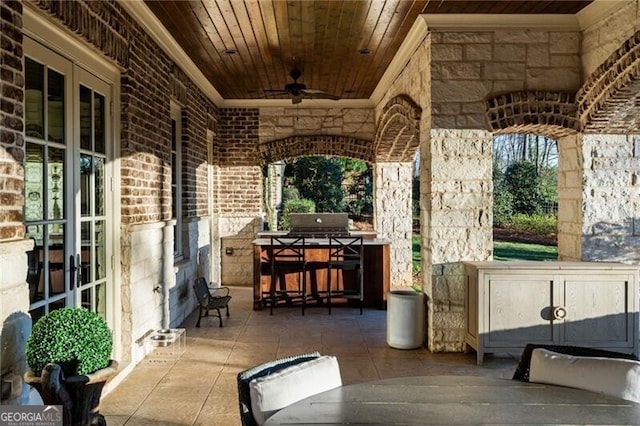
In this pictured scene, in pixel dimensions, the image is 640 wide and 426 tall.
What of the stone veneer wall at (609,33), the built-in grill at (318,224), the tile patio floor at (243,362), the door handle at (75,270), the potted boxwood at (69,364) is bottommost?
the tile patio floor at (243,362)

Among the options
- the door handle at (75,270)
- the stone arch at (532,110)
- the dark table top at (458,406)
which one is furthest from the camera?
the stone arch at (532,110)

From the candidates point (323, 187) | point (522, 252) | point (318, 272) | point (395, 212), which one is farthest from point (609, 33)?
point (323, 187)

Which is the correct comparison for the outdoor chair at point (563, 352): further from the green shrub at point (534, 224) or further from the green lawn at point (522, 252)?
the green shrub at point (534, 224)

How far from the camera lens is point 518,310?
487 centimetres

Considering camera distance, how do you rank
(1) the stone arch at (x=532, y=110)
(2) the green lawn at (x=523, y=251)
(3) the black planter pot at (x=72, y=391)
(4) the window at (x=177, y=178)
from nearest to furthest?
(3) the black planter pot at (x=72, y=391)
(1) the stone arch at (x=532, y=110)
(4) the window at (x=177, y=178)
(2) the green lawn at (x=523, y=251)

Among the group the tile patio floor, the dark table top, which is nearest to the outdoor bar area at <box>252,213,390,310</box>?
the tile patio floor

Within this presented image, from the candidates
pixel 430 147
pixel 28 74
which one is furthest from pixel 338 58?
pixel 28 74

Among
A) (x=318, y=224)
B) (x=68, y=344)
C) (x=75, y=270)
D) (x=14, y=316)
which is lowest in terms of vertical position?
(x=68, y=344)

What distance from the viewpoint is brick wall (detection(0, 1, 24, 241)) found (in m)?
2.74

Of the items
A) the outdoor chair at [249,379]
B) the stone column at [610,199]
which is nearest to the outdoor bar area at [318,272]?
the stone column at [610,199]

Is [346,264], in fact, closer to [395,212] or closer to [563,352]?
[395,212]

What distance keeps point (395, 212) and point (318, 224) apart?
7.94ft

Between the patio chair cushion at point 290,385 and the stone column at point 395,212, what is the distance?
7762 millimetres

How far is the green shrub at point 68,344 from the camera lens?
8.68 feet
